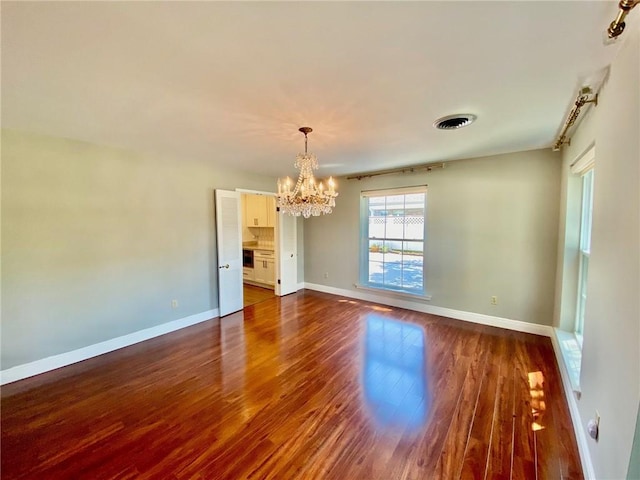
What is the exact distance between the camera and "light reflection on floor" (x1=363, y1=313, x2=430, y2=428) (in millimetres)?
2164

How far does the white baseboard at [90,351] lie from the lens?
264 centimetres

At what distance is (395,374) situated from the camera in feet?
8.94

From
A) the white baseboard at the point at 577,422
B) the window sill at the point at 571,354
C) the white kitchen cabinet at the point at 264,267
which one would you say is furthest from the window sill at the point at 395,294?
the white kitchen cabinet at the point at 264,267

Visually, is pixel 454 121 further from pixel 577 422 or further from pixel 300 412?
pixel 300 412

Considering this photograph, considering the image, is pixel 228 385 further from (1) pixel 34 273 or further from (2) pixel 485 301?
(2) pixel 485 301

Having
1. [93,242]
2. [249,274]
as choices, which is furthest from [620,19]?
[249,274]

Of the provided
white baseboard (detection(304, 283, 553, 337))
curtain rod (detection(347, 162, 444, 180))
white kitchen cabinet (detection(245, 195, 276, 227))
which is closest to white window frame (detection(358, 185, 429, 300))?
white baseboard (detection(304, 283, 553, 337))

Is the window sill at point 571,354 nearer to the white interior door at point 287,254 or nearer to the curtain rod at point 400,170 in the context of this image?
the curtain rod at point 400,170

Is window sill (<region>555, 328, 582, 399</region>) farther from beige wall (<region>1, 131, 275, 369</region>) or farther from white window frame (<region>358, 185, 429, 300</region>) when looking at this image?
beige wall (<region>1, 131, 275, 369</region>)

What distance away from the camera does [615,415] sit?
1.25 meters

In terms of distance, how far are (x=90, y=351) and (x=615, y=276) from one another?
4635mm

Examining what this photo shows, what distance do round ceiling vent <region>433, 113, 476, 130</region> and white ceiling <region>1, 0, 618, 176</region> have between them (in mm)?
90

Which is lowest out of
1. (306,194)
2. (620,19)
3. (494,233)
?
(494,233)

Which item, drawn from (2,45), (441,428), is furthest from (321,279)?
(2,45)
